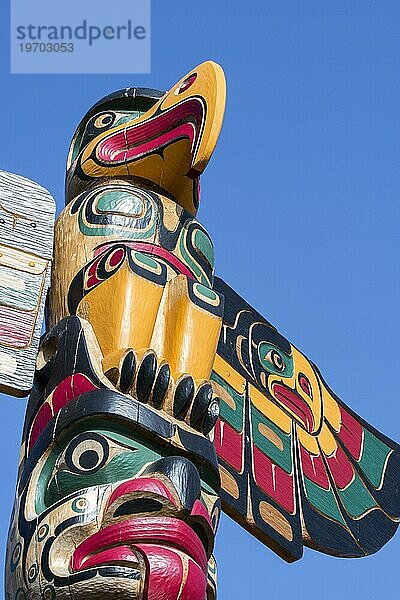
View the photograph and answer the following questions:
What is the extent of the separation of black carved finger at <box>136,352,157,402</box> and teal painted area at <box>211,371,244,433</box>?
1256 millimetres

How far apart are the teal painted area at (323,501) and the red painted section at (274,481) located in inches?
5.0

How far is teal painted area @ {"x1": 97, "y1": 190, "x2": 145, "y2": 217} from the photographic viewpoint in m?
6.77

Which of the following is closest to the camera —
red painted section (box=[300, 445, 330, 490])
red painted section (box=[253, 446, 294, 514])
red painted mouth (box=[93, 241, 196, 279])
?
red painted mouth (box=[93, 241, 196, 279])

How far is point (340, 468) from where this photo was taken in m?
7.46

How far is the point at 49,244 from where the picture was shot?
20.9 feet

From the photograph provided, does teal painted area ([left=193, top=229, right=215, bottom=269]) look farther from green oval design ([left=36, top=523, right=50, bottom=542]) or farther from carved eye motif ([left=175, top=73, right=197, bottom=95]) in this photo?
green oval design ([left=36, top=523, right=50, bottom=542])

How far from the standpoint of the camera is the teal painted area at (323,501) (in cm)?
708

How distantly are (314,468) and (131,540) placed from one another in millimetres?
2265

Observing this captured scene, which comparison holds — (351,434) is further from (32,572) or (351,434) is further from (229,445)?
(32,572)

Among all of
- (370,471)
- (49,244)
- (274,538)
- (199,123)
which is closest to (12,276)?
(49,244)

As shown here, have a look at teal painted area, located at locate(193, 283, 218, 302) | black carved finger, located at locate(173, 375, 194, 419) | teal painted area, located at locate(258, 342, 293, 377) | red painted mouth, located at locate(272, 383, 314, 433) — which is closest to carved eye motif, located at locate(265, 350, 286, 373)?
teal painted area, located at locate(258, 342, 293, 377)

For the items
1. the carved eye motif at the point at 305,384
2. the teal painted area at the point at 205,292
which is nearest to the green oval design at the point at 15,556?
the teal painted area at the point at 205,292

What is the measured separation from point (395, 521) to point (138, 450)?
2.24 metres

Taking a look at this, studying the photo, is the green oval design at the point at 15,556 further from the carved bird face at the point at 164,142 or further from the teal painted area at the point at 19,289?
the carved bird face at the point at 164,142
